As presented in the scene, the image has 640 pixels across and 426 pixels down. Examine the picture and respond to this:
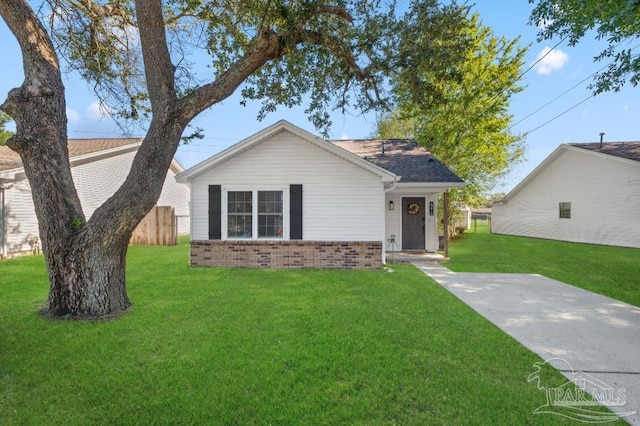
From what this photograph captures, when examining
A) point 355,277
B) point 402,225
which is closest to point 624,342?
point 355,277

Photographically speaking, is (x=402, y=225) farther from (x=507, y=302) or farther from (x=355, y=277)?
(x=507, y=302)

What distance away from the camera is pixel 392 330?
4.20 metres

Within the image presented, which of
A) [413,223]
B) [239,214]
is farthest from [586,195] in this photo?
[239,214]

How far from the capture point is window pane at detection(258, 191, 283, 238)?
8688 mm

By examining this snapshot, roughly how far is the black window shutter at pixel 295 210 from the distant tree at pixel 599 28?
672 cm

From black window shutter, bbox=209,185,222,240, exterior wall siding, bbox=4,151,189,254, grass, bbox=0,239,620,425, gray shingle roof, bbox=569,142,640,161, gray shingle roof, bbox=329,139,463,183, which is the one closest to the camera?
grass, bbox=0,239,620,425

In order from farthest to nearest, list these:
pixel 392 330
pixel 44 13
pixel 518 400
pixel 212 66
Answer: pixel 212 66, pixel 44 13, pixel 392 330, pixel 518 400

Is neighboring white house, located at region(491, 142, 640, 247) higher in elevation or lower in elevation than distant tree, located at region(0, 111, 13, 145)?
lower

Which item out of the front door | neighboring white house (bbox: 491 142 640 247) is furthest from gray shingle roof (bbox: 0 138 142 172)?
neighboring white house (bbox: 491 142 640 247)

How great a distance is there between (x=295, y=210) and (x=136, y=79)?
5.21 m

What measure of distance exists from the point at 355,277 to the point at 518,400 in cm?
500

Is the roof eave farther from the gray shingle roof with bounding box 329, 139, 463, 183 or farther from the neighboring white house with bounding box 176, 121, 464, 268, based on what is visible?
the gray shingle roof with bounding box 329, 139, 463, 183

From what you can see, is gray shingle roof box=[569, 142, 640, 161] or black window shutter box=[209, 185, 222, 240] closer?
black window shutter box=[209, 185, 222, 240]

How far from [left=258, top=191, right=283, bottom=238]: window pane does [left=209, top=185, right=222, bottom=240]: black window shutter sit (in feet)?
3.83
